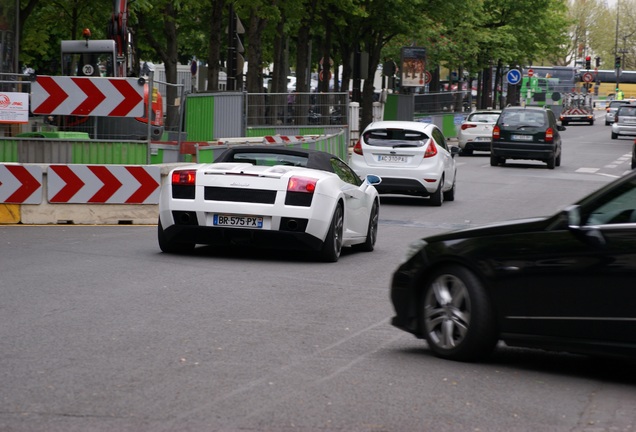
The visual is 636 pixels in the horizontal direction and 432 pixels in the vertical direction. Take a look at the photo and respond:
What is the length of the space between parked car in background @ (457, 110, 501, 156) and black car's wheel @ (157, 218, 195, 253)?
31774 mm

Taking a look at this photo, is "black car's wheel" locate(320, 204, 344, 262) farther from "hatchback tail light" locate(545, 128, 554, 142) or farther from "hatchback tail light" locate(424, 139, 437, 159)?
"hatchback tail light" locate(545, 128, 554, 142)

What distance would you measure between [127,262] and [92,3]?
28.1 m

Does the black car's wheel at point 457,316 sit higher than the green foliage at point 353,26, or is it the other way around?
the green foliage at point 353,26

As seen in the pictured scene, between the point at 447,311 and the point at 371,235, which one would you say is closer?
the point at 447,311

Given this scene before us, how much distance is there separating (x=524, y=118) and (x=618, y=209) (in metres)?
29.8

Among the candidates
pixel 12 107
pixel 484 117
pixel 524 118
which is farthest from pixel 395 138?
pixel 484 117

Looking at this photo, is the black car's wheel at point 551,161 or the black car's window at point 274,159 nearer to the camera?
the black car's window at point 274,159

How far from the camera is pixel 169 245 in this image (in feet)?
45.0

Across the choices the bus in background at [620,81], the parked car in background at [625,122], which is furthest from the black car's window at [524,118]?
the bus in background at [620,81]

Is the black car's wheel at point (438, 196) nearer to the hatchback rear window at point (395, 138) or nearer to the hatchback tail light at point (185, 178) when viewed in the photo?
the hatchback rear window at point (395, 138)

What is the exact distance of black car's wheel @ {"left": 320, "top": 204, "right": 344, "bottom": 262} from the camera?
13.3 metres

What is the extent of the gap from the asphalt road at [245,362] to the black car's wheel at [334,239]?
5.2 inches

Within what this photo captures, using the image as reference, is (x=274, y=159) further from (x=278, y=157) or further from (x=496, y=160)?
(x=496, y=160)

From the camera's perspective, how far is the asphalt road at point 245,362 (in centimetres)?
618
